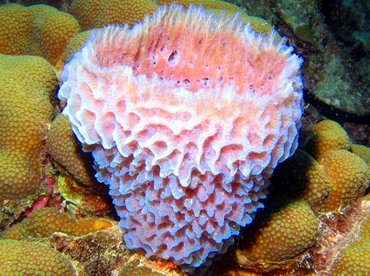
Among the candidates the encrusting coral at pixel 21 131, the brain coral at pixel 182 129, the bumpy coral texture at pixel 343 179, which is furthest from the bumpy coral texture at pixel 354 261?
the encrusting coral at pixel 21 131

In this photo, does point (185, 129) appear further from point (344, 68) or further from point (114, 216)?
point (344, 68)

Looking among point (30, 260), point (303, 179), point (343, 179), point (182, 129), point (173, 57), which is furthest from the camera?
point (343, 179)

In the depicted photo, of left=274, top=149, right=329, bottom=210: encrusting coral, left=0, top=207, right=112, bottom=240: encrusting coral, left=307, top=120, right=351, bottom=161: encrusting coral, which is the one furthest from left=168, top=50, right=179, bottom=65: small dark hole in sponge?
left=307, top=120, right=351, bottom=161: encrusting coral

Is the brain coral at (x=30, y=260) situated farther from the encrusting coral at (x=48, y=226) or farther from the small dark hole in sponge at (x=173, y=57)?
the small dark hole in sponge at (x=173, y=57)

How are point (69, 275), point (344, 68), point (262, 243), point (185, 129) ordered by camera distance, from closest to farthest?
point (185, 129) < point (69, 275) < point (262, 243) < point (344, 68)

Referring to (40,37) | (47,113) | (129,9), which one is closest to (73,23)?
(40,37)

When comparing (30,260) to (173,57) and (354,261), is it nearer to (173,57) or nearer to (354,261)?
(173,57)

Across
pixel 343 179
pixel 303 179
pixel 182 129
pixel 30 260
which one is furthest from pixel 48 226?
pixel 343 179
